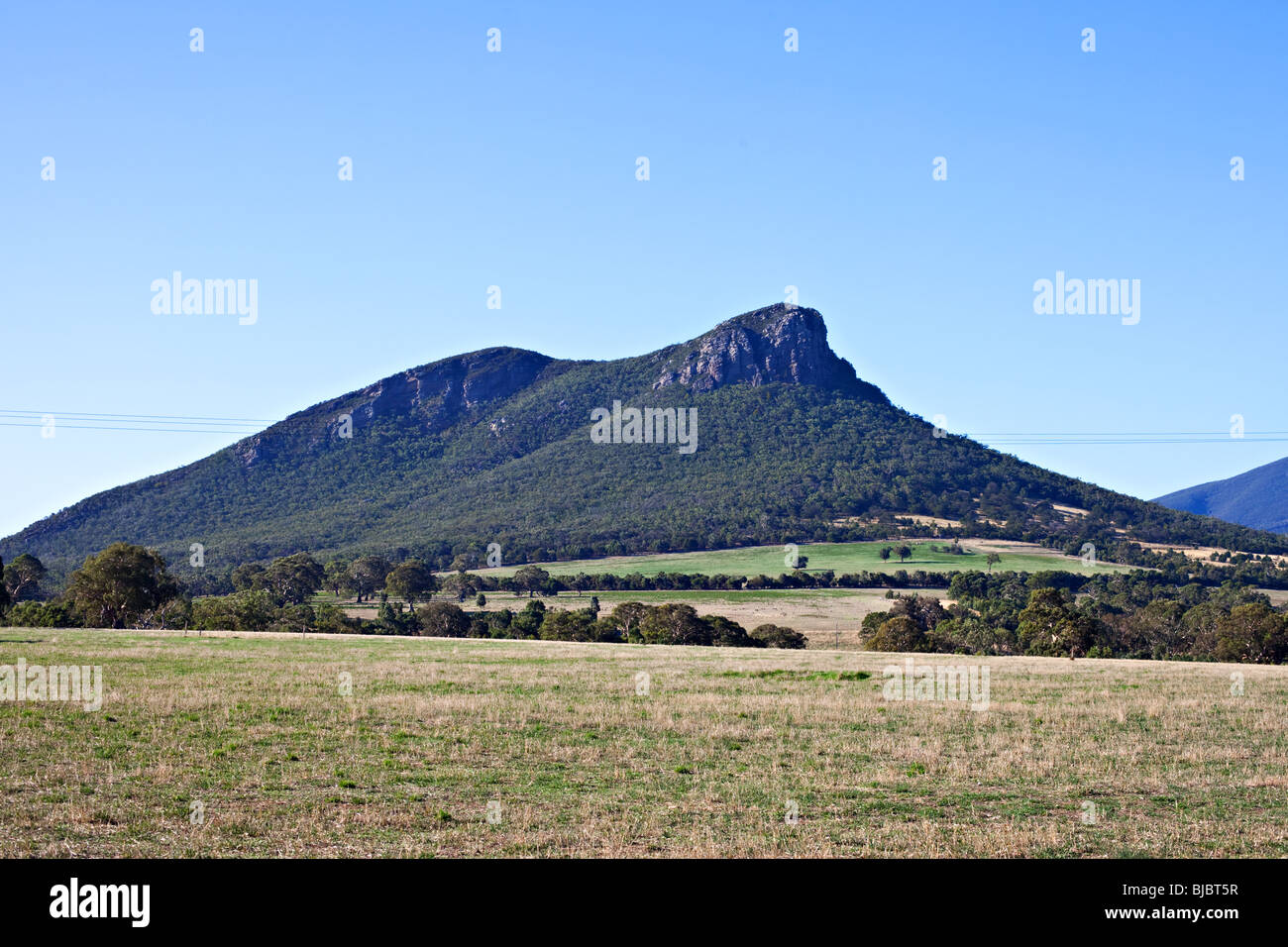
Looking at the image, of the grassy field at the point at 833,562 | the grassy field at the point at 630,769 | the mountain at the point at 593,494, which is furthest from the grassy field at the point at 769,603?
the grassy field at the point at 630,769

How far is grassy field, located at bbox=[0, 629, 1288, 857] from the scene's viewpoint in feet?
43.7

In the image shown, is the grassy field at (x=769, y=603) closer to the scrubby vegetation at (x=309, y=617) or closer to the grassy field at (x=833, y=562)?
the scrubby vegetation at (x=309, y=617)

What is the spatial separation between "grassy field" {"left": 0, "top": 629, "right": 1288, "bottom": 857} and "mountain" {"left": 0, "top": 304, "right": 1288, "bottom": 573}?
118820mm

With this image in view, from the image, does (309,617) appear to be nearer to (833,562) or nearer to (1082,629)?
(1082,629)

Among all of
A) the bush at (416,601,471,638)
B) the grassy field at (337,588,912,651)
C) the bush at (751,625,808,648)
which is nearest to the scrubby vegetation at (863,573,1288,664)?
the grassy field at (337,588,912,651)

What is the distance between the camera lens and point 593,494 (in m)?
171

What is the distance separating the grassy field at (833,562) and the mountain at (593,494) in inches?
219

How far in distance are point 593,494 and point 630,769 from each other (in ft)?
501

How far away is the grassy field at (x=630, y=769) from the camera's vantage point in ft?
43.7

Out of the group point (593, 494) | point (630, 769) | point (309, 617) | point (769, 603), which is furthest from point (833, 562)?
point (630, 769)

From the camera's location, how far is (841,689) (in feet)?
109

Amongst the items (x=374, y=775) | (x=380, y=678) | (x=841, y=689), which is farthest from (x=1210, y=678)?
(x=374, y=775)

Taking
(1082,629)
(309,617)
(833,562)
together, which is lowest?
(1082,629)
